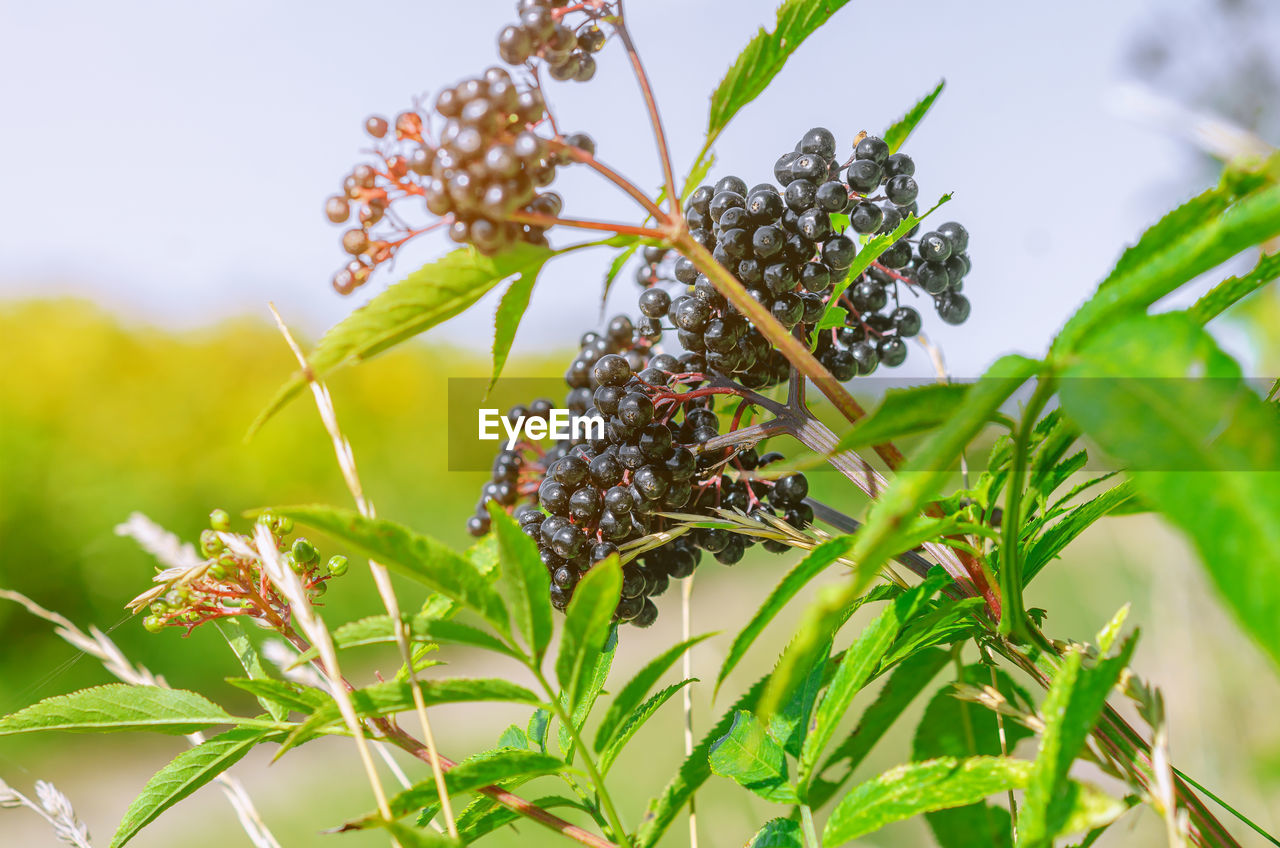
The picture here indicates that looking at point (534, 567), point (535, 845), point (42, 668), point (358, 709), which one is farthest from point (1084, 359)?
point (42, 668)

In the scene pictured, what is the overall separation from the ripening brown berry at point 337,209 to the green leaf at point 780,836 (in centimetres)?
38

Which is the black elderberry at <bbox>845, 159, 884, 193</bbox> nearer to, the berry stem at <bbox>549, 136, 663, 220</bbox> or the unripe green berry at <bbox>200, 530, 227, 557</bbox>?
the berry stem at <bbox>549, 136, 663, 220</bbox>

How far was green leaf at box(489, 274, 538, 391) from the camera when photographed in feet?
1.32

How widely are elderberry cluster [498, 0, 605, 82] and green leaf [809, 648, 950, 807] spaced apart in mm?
452

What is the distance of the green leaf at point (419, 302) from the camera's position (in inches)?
13.0

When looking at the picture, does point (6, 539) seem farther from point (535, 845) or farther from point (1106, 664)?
point (1106, 664)

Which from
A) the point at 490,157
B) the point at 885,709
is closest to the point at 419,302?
the point at 490,157

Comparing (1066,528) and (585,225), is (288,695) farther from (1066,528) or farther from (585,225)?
(1066,528)

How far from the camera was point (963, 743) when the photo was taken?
66cm

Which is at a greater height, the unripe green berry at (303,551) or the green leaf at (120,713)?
the unripe green berry at (303,551)

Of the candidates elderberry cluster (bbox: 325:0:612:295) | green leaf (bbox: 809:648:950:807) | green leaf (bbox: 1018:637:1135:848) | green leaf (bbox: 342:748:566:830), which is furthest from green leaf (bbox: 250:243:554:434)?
green leaf (bbox: 809:648:950:807)

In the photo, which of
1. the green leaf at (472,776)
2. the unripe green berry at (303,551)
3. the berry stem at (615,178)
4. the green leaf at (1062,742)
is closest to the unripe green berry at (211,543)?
the unripe green berry at (303,551)

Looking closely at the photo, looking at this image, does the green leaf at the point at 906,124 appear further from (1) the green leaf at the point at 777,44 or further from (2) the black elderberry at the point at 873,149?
(1) the green leaf at the point at 777,44

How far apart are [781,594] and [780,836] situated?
7.1 inches
